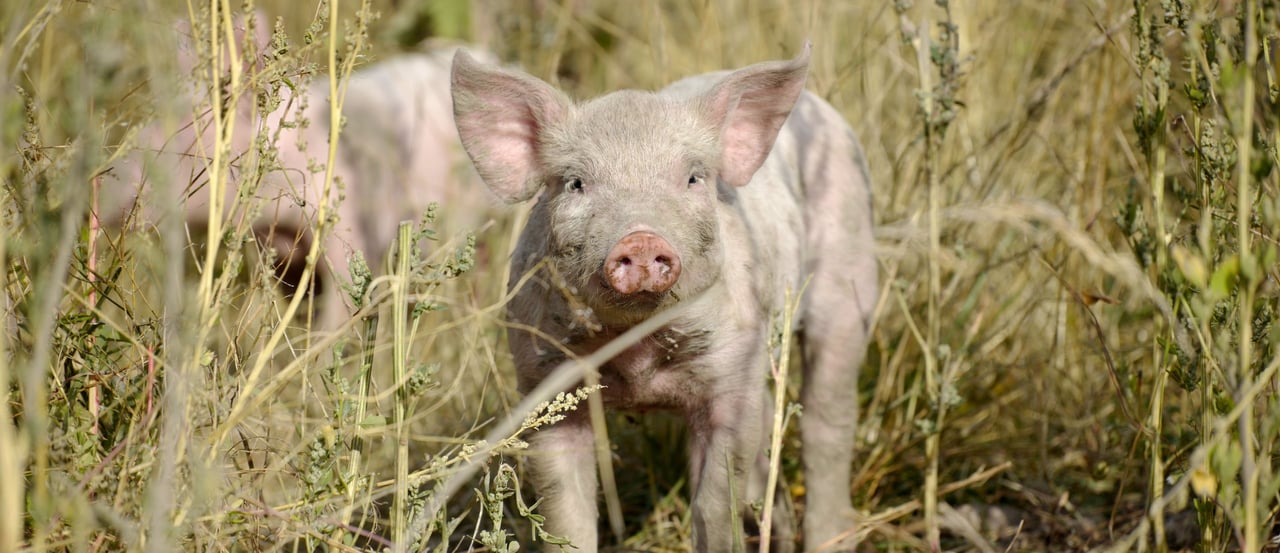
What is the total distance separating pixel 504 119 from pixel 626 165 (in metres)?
0.49

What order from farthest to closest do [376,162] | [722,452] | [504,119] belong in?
[376,162] < [504,119] < [722,452]

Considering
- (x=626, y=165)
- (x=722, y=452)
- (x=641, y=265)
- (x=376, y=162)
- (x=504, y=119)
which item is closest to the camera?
(x=641, y=265)

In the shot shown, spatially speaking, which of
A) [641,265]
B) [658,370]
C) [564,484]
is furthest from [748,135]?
[564,484]

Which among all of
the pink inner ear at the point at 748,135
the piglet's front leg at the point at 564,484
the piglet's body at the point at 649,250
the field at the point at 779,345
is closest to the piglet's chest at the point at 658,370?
the piglet's body at the point at 649,250

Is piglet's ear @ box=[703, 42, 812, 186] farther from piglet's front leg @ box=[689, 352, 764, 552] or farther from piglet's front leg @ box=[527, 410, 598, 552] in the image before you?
piglet's front leg @ box=[527, 410, 598, 552]

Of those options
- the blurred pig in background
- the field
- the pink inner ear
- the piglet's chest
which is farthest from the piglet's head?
the blurred pig in background

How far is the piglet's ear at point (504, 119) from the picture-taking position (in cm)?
339

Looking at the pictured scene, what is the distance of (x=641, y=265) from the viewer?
2830mm

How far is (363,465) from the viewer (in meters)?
3.34

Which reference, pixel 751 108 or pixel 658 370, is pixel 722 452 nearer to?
pixel 658 370

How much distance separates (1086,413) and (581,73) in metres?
4.27

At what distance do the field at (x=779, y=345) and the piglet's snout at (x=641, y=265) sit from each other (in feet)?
0.92

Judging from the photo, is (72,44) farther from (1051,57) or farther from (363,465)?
(1051,57)

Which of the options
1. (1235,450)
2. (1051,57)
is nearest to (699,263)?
(1235,450)
